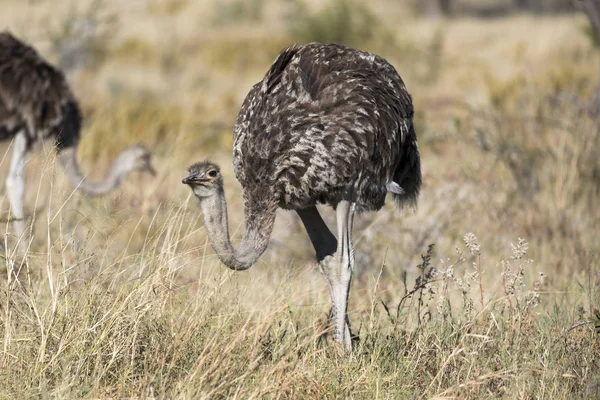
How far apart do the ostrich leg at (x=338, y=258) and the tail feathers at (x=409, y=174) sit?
1.32ft

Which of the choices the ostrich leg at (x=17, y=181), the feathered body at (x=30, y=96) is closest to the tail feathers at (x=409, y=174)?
the ostrich leg at (x=17, y=181)

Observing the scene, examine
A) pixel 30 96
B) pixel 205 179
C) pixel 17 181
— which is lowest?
pixel 17 181

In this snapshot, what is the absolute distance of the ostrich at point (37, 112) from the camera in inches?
273

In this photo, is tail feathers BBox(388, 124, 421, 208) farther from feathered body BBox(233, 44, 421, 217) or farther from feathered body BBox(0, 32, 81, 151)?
feathered body BBox(0, 32, 81, 151)

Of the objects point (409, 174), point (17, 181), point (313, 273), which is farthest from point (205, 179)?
point (17, 181)

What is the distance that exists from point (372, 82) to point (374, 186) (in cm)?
50

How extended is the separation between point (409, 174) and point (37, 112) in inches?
133

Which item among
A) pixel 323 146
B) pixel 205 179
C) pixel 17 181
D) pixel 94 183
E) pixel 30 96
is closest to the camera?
pixel 205 179

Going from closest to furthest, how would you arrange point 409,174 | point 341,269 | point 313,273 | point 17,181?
point 341,269
point 409,174
point 313,273
point 17,181

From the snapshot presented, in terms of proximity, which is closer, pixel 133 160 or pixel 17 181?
pixel 17 181

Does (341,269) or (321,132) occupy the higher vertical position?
(321,132)

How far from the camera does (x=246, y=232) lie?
420 cm

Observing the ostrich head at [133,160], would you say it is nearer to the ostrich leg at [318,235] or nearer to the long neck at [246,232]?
the ostrich leg at [318,235]

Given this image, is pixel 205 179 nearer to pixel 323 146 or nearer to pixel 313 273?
pixel 323 146
